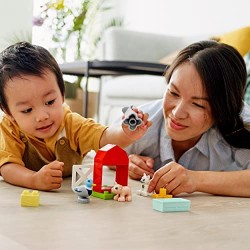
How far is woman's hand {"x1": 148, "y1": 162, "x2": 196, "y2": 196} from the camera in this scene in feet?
4.45

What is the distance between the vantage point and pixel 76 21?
460cm

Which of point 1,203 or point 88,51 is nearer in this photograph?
point 1,203

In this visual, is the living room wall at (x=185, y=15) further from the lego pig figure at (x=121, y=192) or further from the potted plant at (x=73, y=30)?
the lego pig figure at (x=121, y=192)

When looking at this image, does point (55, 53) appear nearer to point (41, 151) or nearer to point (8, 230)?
point (41, 151)

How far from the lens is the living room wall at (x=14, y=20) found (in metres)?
4.29

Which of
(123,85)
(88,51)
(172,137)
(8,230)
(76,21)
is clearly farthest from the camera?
(88,51)

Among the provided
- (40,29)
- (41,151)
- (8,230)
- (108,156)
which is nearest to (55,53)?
(40,29)

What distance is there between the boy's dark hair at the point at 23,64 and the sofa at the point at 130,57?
1.78 m

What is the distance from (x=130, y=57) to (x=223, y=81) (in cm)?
248

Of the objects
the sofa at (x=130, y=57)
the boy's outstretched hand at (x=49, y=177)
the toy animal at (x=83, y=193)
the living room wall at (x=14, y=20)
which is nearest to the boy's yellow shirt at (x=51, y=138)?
the boy's outstretched hand at (x=49, y=177)

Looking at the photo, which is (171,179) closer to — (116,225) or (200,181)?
(200,181)

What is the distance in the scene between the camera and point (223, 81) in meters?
1.51

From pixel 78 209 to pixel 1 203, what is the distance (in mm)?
173

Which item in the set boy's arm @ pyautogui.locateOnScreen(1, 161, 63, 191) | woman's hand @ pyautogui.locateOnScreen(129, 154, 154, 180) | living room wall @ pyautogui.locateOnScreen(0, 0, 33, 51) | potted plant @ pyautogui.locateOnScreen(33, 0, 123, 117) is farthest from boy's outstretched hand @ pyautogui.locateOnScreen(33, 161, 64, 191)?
living room wall @ pyautogui.locateOnScreen(0, 0, 33, 51)
